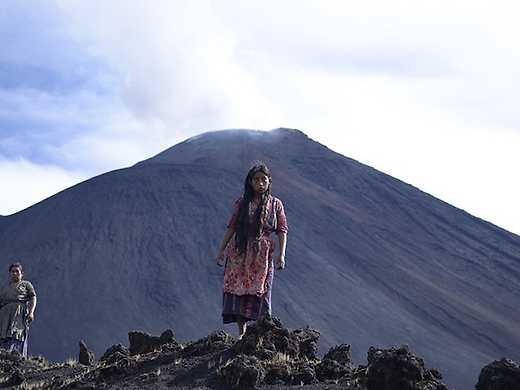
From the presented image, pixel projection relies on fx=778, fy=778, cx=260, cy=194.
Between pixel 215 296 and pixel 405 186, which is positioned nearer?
pixel 215 296

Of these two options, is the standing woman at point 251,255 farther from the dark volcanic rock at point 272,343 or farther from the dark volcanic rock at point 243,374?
the dark volcanic rock at point 243,374

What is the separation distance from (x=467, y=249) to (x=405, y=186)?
32.3 feet

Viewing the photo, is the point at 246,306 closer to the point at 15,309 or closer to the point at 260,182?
the point at 260,182

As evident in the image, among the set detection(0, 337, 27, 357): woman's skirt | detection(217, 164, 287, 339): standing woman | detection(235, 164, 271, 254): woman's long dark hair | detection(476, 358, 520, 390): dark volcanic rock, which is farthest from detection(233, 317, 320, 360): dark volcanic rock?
detection(0, 337, 27, 357): woman's skirt

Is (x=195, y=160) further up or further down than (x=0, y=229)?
further up

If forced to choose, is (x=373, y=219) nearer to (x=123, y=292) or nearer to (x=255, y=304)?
(x=123, y=292)

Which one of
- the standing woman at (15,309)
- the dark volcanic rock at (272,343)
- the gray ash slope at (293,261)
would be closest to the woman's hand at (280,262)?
the dark volcanic rock at (272,343)

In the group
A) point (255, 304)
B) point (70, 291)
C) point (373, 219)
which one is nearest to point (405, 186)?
point (373, 219)

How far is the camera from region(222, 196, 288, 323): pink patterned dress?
19.6ft

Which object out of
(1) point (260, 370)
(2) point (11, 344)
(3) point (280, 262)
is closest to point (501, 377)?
(1) point (260, 370)

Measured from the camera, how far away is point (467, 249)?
A: 4619cm

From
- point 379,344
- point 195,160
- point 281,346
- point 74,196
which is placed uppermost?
point 195,160

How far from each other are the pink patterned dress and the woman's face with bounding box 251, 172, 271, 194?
0.36 ft

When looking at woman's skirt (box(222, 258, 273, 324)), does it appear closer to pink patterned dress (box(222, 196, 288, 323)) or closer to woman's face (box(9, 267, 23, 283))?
pink patterned dress (box(222, 196, 288, 323))
